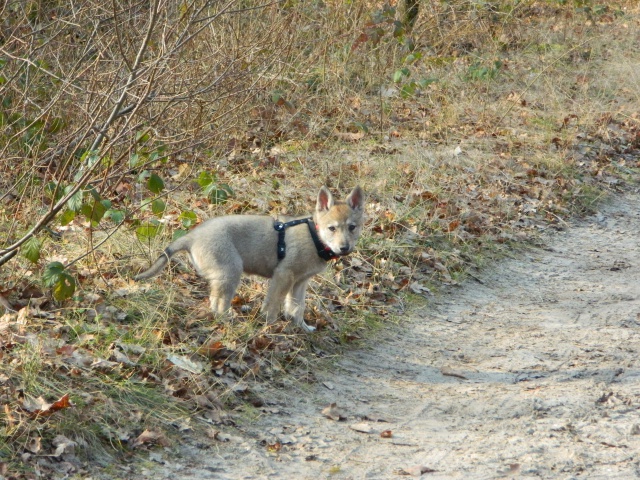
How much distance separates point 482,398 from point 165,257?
2.70 m

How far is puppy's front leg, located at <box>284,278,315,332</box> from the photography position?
277 inches

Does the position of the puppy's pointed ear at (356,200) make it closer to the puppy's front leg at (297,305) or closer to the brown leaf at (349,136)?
the puppy's front leg at (297,305)

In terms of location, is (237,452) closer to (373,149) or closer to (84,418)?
(84,418)

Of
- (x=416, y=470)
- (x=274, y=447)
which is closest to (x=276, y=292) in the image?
(x=274, y=447)

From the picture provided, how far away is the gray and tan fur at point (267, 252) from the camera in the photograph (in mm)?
6633

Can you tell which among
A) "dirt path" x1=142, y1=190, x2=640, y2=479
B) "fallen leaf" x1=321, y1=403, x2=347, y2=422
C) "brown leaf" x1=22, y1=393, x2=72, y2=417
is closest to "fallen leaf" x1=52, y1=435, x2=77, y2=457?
"brown leaf" x1=22, y1=393, x2=72, y2=417

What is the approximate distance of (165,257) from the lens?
260 inches

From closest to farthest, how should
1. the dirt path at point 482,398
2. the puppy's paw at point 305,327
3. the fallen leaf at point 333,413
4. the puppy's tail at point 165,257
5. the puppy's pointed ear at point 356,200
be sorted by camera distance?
the dirt path at point 482,398
the fallen leaf at point 333,413
the puppy's tail at point 165,257
the puppy's paw at point 305,327
the puppy's pointed ear at point 356,200

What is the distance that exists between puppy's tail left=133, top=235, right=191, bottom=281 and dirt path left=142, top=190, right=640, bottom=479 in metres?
1.39

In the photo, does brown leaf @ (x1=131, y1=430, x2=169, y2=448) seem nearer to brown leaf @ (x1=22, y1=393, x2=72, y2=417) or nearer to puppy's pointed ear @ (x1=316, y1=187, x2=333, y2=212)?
brown leaf @ (x1=22, y1=393, x2=72, y2=417)

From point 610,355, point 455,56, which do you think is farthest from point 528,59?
point 610,355

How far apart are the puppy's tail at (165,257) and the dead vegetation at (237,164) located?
0.67 ft

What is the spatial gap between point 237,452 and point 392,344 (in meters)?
2.44

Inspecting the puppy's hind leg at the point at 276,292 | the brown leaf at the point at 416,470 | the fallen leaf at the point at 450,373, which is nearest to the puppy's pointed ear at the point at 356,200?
the puppy's hind leg at the point at 276,292
